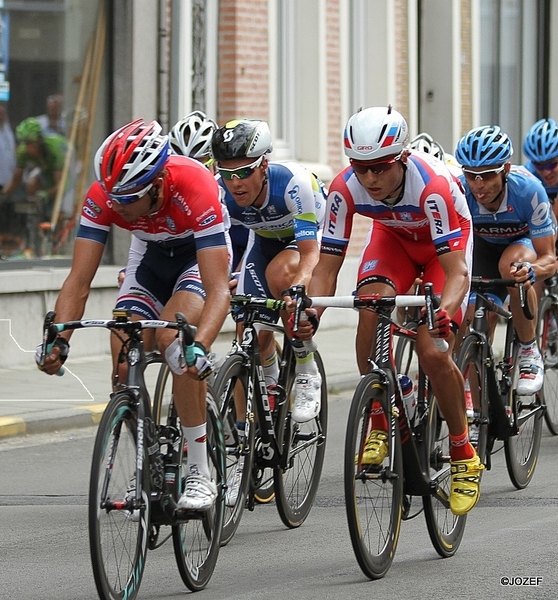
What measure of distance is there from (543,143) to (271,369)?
4.18m

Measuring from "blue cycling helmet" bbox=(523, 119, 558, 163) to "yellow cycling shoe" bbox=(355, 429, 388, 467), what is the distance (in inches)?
199

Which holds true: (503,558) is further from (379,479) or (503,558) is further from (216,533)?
(216,533)

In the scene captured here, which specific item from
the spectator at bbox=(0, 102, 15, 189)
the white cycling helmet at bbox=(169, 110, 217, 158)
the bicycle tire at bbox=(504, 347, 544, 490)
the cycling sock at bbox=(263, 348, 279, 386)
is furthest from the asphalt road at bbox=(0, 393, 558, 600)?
the spectator at bbox=(0, 102, 15, 189)

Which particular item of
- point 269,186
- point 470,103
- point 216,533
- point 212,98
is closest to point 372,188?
point 269,186

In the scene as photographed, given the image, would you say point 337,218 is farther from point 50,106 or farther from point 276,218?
point 50,106

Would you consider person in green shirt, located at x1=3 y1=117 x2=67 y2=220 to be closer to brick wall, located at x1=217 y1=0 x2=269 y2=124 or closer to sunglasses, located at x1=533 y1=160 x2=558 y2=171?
brick wall, located at x1=217 y1=0 x2=269 y2=124

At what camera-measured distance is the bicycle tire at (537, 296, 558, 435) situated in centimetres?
983

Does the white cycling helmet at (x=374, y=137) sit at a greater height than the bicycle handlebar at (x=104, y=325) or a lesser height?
greater

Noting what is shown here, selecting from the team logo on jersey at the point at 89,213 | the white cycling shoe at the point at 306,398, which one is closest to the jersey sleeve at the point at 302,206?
the white cycling shoe at the point at 306,398

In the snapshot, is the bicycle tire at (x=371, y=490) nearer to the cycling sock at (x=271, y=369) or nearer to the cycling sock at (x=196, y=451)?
the cycling sock at (x=196, y=451)

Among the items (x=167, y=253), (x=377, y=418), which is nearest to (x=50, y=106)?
(x=167, y=253)

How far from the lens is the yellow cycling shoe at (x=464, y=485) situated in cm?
659

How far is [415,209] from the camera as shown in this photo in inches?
265

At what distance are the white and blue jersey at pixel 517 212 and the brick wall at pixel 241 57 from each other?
7554 millimetres
